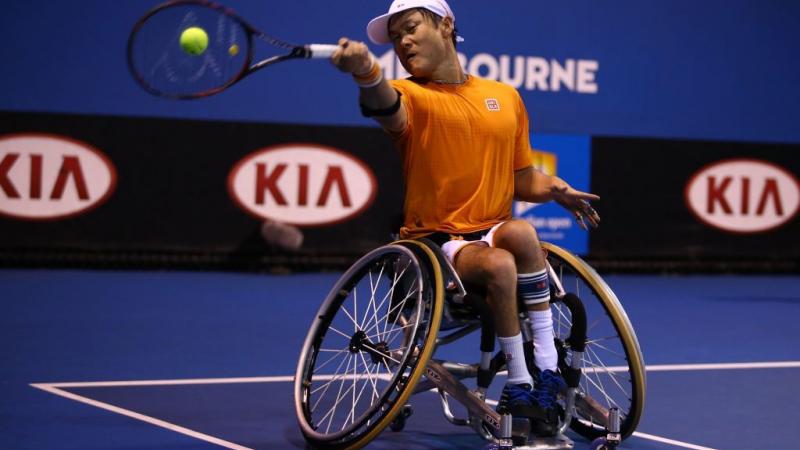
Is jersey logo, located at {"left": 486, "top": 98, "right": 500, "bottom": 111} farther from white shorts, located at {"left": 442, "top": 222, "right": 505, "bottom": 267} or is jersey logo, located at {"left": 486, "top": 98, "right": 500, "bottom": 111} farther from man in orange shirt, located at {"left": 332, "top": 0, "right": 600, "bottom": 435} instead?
white shorts, located at {"left": 442, "top": 222, "right": 505, "bottom": 267}

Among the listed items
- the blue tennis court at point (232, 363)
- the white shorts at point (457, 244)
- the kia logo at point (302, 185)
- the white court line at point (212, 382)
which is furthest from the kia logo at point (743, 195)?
the white shorts at point (457, 244)

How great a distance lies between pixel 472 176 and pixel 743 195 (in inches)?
260

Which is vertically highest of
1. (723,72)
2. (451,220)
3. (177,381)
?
(723,72)

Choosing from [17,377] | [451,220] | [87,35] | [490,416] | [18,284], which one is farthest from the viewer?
[87,35]

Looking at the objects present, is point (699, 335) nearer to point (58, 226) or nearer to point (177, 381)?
point (177, 381)

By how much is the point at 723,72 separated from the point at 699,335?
3875 millimetres

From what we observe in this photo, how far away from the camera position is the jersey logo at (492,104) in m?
4.18

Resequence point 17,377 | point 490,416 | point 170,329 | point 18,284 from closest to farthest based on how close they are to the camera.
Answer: point 490,416 → point 17,377 → point 170,329 → point 18,284

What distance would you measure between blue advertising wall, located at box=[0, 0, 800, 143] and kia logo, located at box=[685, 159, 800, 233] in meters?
0.27

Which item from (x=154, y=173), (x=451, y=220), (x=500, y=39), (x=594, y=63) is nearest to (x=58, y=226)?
(x=154, y=173)

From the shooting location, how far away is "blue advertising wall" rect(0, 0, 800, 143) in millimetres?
8680

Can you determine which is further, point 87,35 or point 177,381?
point 87,35

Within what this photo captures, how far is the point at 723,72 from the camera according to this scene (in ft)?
33.4

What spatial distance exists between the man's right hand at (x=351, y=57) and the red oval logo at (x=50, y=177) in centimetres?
551
